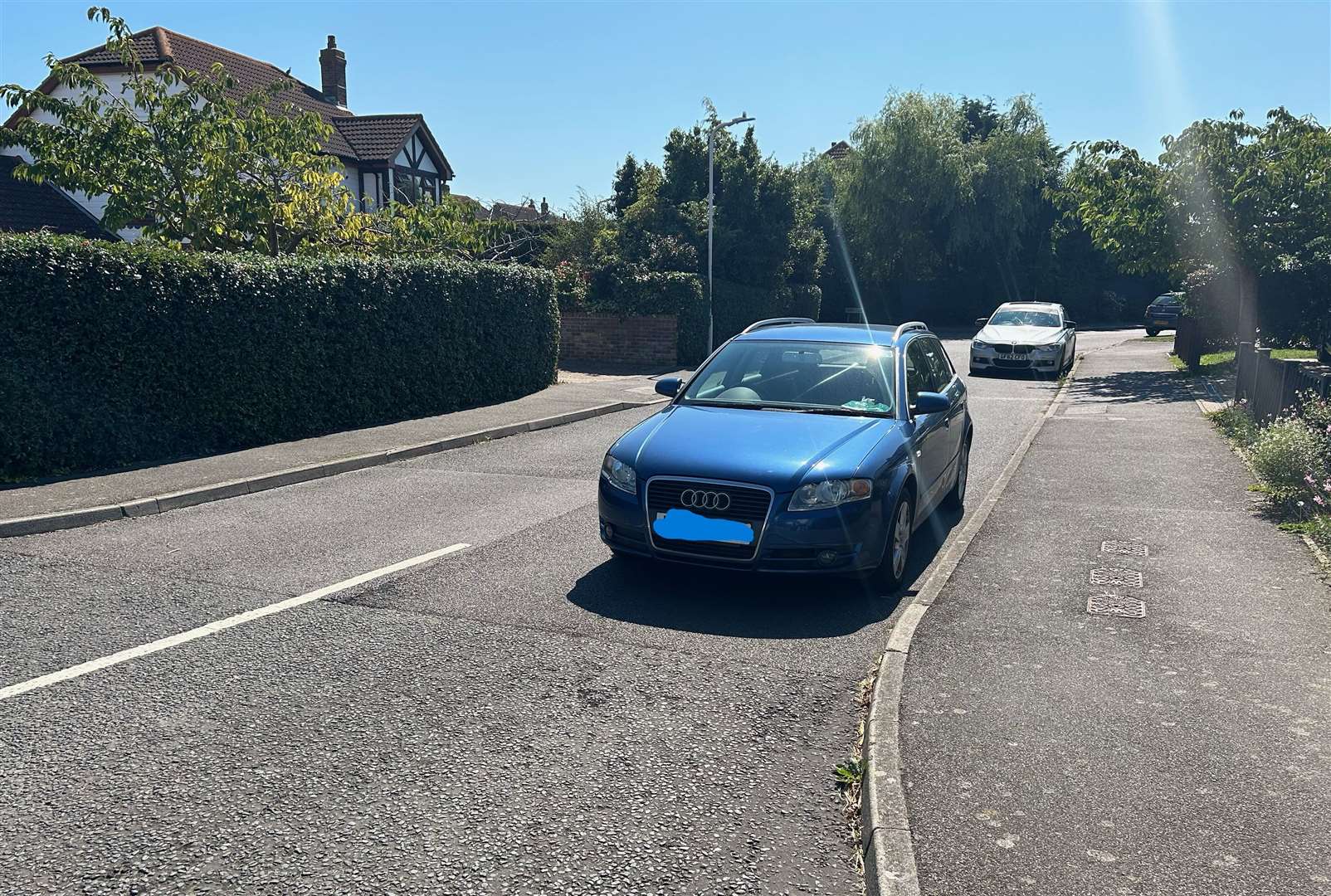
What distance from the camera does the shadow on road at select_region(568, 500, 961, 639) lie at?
6.05 m

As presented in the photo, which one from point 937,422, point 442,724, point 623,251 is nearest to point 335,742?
point 442,724

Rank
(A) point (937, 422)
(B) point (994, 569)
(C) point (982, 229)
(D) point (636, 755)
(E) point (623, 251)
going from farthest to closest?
1. (C) point (982, 229)
2. (E) point (623, 251)
3. (A) point (937, 422)
4. (B) point (994, 569)
5. (D) point (636, 755)

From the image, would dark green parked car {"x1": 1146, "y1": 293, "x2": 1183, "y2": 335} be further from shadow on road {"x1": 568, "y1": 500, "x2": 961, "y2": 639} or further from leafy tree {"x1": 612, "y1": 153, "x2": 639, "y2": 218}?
shadow on road {"x1": 568, "y1": 500, "x2": 961, "y2": 639}

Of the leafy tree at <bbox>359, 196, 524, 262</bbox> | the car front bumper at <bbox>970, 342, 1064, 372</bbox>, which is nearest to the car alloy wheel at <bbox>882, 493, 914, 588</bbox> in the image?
the leafy tree at <bbox>359, 196, 524, 262</bbox>

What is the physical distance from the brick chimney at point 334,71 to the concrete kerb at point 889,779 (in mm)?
42377

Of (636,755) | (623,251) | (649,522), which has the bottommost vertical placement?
(636,755)

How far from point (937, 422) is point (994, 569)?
137cm

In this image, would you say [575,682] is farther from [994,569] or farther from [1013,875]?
[994,569]

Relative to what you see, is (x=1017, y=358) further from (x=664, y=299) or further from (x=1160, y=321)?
(x=1160, y=321)

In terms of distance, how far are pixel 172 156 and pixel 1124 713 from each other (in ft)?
47.1

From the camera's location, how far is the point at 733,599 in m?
6.55

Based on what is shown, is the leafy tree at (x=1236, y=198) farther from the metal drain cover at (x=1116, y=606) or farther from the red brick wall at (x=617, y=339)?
the metal drain cover at (x=1116, y=606)

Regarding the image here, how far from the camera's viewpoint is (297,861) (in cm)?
345

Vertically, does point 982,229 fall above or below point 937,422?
above
